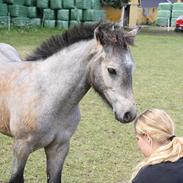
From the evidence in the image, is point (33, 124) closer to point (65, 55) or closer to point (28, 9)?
point (65, 55)

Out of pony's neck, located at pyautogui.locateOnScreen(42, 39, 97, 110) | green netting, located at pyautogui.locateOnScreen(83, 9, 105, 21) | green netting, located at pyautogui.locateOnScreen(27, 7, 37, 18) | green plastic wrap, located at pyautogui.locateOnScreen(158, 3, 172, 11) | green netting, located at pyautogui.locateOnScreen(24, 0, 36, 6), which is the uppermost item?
pony's neck, located at pyautogui.locateOnScreen(42, 39, 97, 110)

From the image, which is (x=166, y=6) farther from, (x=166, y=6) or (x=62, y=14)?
(x=62, y=14)

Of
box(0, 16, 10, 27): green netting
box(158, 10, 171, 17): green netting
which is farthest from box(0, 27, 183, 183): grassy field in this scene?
box(158, 10, 171, 17): green netting

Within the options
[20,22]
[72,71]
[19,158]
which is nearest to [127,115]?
[72,71]

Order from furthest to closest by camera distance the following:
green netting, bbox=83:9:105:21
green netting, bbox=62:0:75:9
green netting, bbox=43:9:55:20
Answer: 1. green netting, bbox=83:9:105:21
2. green netting, bbox=62:0:75:9
3. green netting, bbox=43:9:55:20

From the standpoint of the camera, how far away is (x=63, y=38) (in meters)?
4.69

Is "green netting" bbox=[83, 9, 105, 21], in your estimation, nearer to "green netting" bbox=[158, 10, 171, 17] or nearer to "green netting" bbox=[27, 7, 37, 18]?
"green netting" bbox=[27, 7, 37, 18]

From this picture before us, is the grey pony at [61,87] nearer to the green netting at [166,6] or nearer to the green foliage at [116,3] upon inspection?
the green foliage at [116,3]

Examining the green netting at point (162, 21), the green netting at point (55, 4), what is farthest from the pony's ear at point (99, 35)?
the green netting at point (162, 21)

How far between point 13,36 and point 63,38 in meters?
16.5

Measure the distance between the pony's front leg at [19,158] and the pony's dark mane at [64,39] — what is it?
0.85m

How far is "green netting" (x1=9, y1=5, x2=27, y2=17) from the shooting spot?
24920mm

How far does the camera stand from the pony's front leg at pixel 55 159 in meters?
4.75

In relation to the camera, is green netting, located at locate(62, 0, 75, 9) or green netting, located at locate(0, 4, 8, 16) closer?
green netting, located at locate(0, 4, 8, 16)
